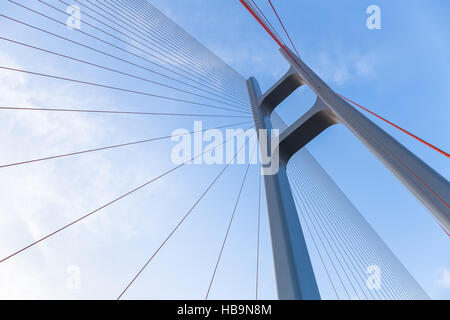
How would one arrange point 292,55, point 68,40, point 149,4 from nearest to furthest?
point 68,40, point 292,55, point 149,4

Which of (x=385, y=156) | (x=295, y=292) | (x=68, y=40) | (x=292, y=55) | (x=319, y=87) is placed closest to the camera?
(x=295, y=292)

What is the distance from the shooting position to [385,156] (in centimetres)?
213

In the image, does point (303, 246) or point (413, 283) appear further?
point (413, 283)

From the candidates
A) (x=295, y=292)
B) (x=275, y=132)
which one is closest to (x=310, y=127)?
(x=275, y=132)

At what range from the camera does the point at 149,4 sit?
5156 millimetres

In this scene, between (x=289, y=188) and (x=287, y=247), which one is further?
(x=289, y=188)

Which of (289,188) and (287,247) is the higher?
(289,188)
